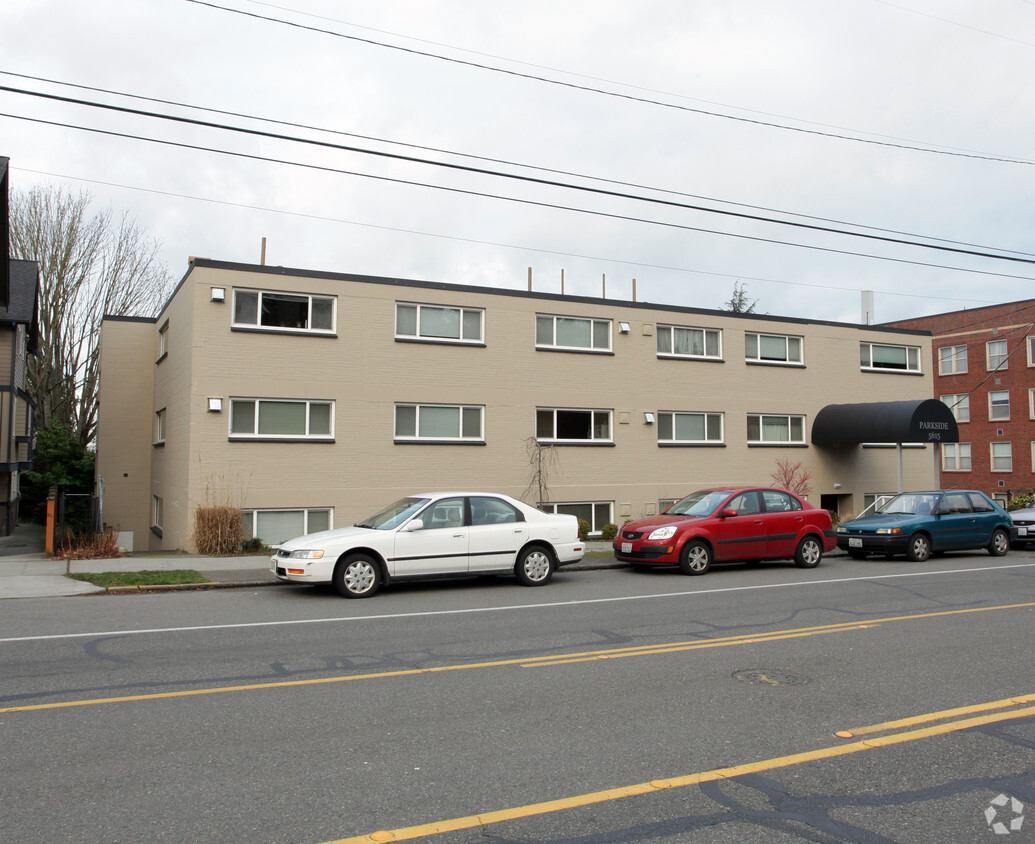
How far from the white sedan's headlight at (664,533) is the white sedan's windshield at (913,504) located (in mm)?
6339

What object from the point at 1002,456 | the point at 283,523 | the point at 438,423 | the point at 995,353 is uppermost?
the point at 995,353

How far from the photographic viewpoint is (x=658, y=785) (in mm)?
4645

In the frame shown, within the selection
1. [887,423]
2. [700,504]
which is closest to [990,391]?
[887,423]

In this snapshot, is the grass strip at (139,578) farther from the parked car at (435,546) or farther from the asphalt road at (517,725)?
the asphalt road at (517,725)

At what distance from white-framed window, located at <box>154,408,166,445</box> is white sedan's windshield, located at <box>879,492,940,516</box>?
1842 centimetres

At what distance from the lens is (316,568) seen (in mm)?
11656

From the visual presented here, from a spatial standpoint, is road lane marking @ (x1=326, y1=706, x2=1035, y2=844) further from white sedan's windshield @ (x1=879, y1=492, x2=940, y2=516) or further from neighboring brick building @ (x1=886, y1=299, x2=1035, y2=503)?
neighboring brick building @ (x1=886, y1=299, x2=1035, y2=503)

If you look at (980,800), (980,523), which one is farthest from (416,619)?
(980,523)

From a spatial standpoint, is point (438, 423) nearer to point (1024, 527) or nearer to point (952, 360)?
point (1024, 527)

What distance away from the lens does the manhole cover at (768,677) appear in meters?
6.94

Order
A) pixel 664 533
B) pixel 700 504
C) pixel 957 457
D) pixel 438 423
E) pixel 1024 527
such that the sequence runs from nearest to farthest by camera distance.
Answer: pixel 664 533 → pixel 700 504 → pixel 438 423 → pixel 1024 527 → pixel 957 457

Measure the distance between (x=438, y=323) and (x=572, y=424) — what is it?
4490 mm

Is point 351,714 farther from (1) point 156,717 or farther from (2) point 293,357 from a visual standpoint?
(2) point 293,357

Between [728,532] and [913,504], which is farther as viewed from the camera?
[913,504]
